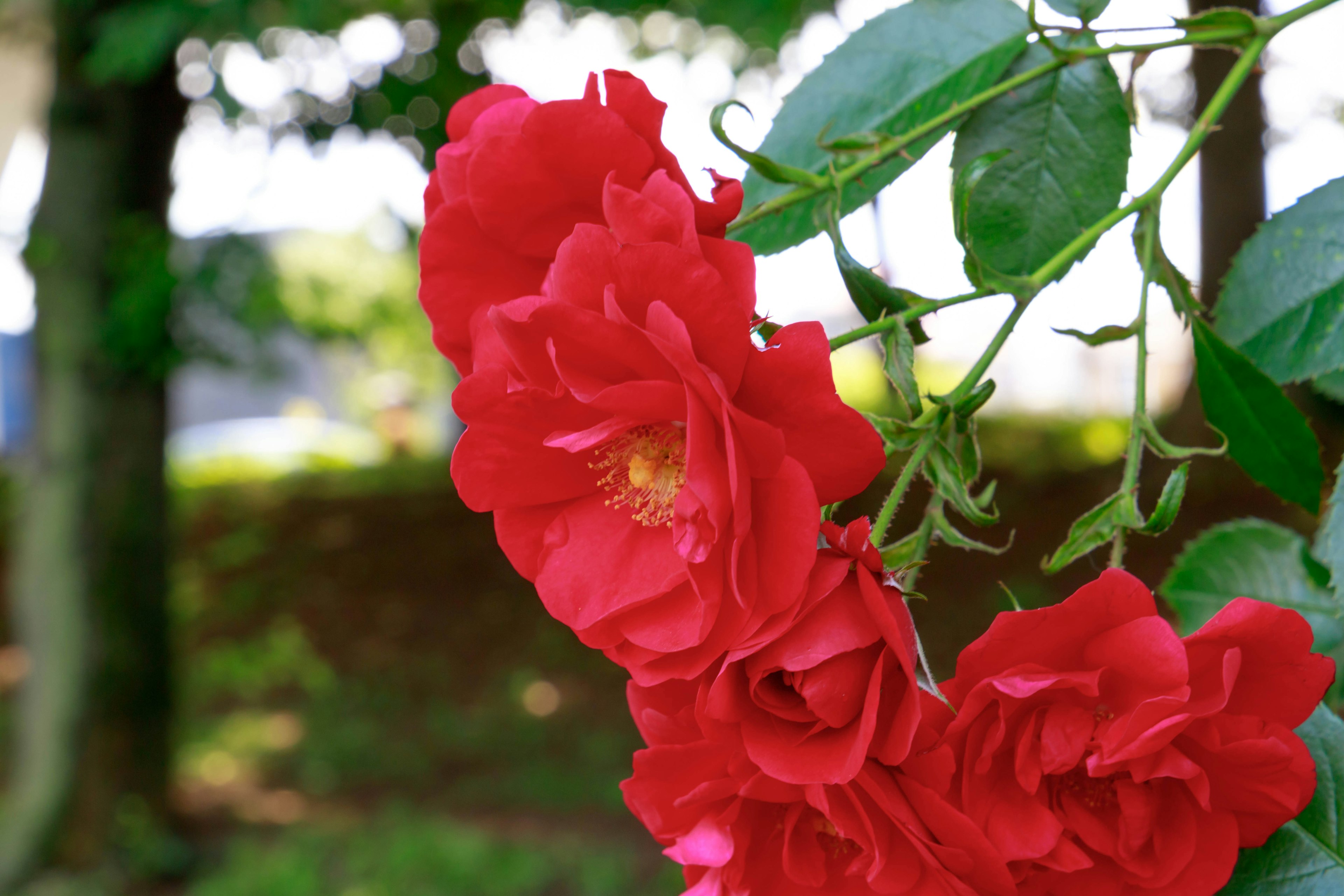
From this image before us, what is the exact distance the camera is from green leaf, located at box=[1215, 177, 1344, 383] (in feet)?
2.20

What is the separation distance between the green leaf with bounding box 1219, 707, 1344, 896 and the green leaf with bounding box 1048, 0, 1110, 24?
42 cm

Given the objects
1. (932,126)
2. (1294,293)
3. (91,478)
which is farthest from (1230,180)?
(91,478)

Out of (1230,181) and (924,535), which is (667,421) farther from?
(1230,181)

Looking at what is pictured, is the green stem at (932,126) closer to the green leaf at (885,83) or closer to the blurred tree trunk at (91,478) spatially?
the green leaf at (885,83)

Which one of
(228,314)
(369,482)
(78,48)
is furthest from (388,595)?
(78,48)

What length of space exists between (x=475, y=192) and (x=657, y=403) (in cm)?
16

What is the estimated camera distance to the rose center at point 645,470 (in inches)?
20.2

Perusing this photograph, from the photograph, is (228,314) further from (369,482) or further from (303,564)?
(369,482)

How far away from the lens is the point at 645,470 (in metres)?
0.52

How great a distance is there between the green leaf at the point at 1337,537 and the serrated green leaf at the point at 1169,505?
6.6 inches

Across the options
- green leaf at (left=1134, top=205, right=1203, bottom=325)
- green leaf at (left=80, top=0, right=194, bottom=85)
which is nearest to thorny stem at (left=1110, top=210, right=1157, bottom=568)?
green leaf at (left=1134, top=205, right=1203, bottom=325)

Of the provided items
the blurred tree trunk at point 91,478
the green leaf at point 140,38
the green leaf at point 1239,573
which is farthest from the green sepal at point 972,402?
the blurred tree trunk at point 91,478

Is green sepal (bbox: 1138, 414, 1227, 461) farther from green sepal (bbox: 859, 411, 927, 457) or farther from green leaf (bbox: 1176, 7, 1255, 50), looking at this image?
green leaf (bbox: 1176, 7, 1255, 50)

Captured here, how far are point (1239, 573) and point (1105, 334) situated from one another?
495 mm
